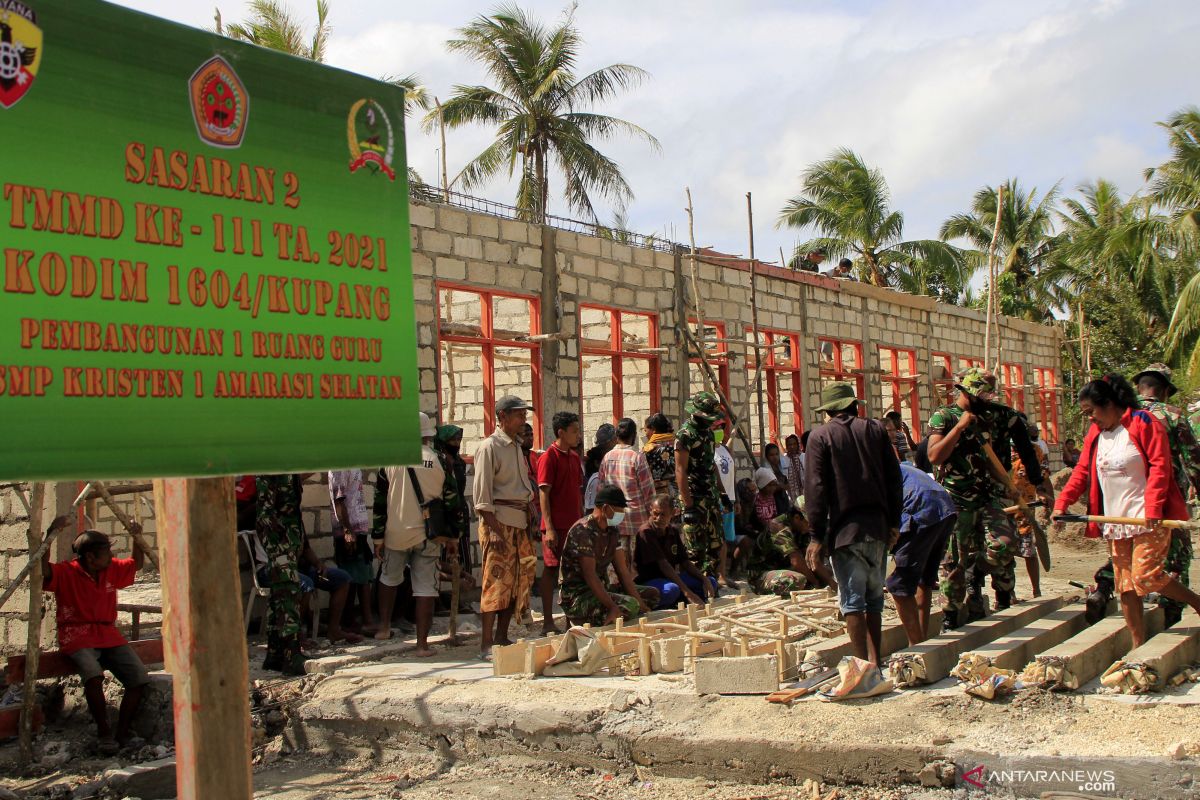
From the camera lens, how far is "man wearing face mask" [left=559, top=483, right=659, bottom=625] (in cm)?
766

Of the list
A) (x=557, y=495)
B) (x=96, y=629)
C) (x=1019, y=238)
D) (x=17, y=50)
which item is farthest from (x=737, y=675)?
(x=1019, y=238)

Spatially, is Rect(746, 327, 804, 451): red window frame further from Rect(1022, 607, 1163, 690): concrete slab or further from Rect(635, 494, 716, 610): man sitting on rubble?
Rect(1022, 607, 1163, 690): concrete slab

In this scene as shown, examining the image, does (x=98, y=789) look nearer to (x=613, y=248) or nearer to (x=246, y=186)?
(x=246, y=186)

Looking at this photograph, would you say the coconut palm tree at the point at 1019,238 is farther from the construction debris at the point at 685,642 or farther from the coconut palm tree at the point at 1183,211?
the construction debris at the point at 685,642

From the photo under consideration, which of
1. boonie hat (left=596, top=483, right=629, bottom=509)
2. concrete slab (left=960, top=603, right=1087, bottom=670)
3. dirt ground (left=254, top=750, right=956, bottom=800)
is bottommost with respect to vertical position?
dirt ground (left=254, top=750, right=956, bottom=800)

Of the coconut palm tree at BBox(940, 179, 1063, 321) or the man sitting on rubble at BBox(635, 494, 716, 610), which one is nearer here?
the man sitting on rubble at BBox(635, 494, 716, 610)

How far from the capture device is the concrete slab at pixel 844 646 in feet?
20.1

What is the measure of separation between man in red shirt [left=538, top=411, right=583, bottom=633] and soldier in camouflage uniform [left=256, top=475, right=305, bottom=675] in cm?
183

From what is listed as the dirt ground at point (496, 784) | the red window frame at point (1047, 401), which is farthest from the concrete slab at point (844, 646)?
the red window frame at point (1047, 401)

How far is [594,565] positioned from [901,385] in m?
14.1

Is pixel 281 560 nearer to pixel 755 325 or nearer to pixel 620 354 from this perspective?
pixel 620 354

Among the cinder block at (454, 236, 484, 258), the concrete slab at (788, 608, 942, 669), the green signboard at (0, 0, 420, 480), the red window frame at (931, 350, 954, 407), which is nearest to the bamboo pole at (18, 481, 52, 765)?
the green signboard at (0, 0, 420, 480)

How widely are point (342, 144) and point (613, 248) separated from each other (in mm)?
10070

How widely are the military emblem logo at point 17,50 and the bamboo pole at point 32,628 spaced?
391 centimetres
